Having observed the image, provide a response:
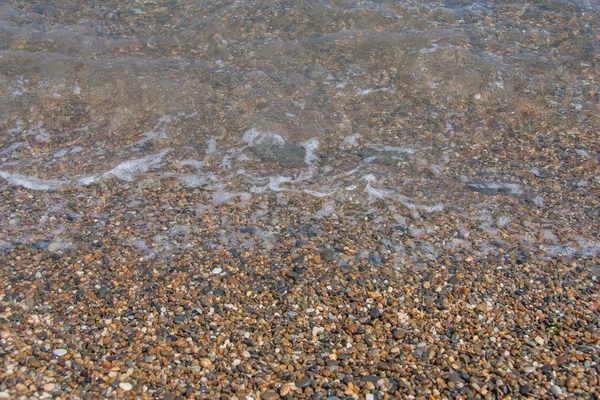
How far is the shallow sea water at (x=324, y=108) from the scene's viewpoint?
15.9ft

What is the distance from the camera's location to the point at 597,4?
8164 mm

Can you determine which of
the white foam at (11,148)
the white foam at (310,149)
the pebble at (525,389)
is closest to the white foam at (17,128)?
the white foam at (11,148)

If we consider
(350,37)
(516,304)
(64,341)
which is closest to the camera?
(64,341)

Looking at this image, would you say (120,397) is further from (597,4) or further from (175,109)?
(597,4)

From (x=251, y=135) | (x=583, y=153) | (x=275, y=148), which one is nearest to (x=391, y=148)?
(x=275, y=148)

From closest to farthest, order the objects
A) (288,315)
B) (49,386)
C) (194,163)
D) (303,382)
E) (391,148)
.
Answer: (49,386) < (303,382) < (288,315) < (194,163) < (391,148)

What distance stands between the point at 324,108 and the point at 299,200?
167 centimetres

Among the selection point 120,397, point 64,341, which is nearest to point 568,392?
point 120,397

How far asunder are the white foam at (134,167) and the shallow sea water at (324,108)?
0.06 ft

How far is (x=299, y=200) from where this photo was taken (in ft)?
15.9

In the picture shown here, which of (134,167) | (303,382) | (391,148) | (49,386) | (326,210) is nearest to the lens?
(49,386)

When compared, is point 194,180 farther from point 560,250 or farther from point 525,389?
point 525,389

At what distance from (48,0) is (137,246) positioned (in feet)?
17.6

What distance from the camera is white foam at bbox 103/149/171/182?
5.09 metres
